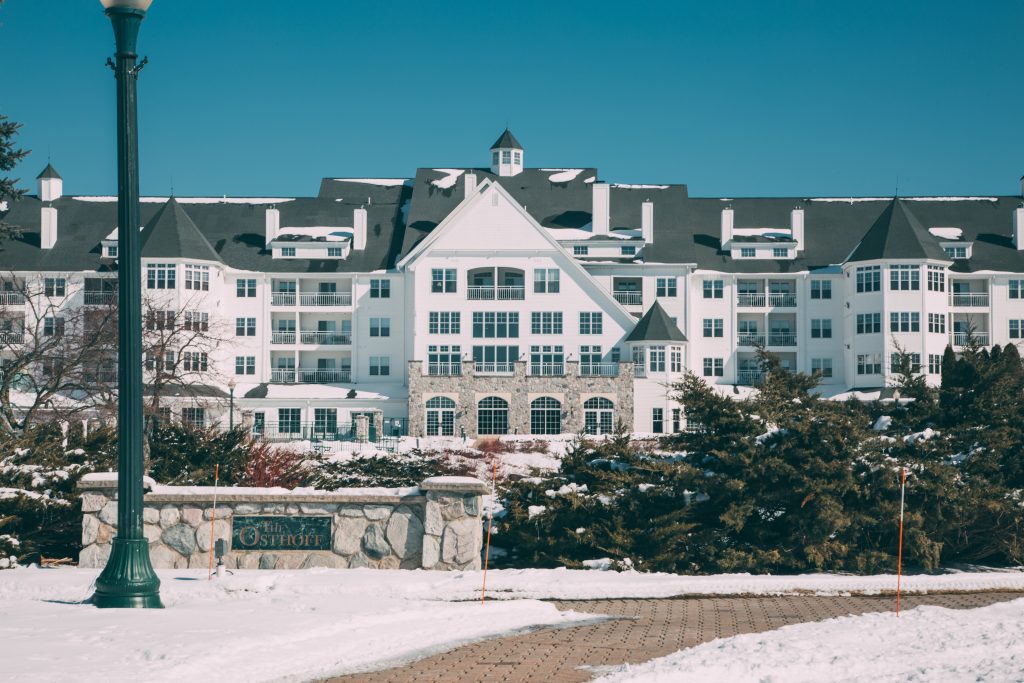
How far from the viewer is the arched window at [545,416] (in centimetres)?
6259

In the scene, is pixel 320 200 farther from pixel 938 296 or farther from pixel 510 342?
pixel 938 296

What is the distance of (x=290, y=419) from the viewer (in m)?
65.6

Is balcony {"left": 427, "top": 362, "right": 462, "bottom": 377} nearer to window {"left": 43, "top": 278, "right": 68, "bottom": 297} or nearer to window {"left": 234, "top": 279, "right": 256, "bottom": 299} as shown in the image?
window {"left": 234, "top": 279, "right": 256, "bottom": 299}

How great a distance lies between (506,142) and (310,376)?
19.1m

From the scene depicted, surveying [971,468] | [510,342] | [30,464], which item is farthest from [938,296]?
[30,464]

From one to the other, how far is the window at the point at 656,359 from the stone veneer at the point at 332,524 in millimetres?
47772

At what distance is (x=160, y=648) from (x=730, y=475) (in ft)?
33.2

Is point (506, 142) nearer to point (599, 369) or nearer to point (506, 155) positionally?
point (506, 155)

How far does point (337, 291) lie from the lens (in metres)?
71.8

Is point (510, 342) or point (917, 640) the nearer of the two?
point (917, 640)

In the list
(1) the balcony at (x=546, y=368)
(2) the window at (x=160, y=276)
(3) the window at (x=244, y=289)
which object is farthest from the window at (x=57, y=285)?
(1) the balcony at (x=546, y=368)

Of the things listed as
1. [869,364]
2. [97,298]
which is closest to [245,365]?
[97,298]

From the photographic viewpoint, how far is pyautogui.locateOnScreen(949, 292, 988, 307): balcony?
231 feet

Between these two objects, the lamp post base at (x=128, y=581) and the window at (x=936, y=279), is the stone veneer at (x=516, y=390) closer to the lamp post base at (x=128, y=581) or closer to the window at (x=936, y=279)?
the window at (x=936, y=279)
